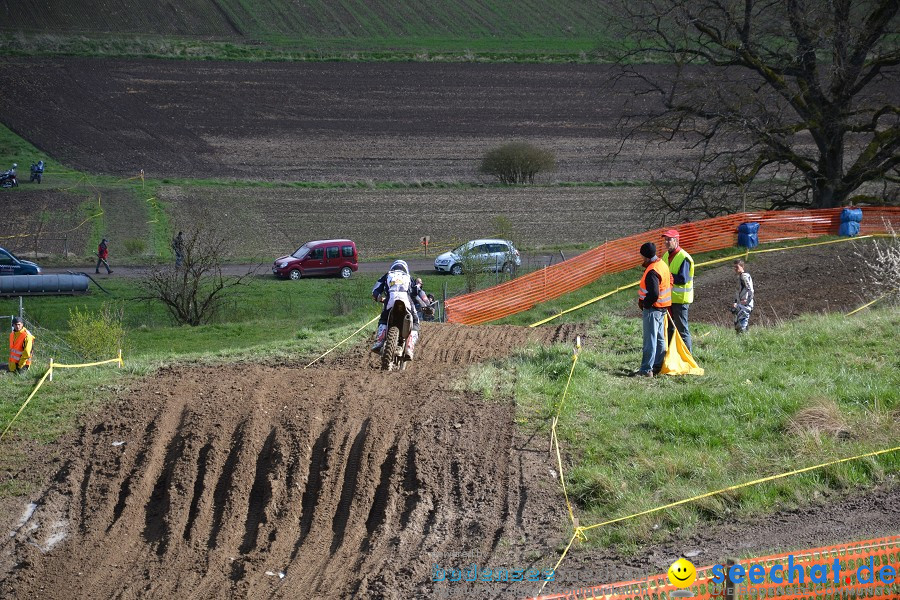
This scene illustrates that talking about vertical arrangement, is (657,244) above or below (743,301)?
above

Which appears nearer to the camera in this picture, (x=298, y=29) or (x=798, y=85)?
(x=798, y=85)

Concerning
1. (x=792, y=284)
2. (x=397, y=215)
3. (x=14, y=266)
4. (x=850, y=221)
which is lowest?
(x=792, y=284)

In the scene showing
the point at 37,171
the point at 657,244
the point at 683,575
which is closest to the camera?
the point at 683,575

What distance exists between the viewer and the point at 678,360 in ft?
39.9

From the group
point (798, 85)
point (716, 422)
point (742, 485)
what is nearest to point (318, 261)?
point (798, 85)

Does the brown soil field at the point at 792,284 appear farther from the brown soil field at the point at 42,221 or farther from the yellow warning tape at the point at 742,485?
the brown soil field at the point at 42,221

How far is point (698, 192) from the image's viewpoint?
29.1 metres

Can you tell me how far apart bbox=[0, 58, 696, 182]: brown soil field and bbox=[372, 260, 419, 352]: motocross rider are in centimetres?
3724

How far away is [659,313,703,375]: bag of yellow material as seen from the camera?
1210 cm

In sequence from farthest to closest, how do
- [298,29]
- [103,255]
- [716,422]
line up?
1. [298,29]
2. [103,255]
3. [716,422]

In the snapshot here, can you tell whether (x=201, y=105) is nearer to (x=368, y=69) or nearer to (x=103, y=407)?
(x=368, y=69)

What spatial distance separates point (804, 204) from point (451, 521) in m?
23.9

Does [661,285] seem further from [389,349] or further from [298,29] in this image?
[298,29]

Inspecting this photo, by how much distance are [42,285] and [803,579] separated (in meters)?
30.3
